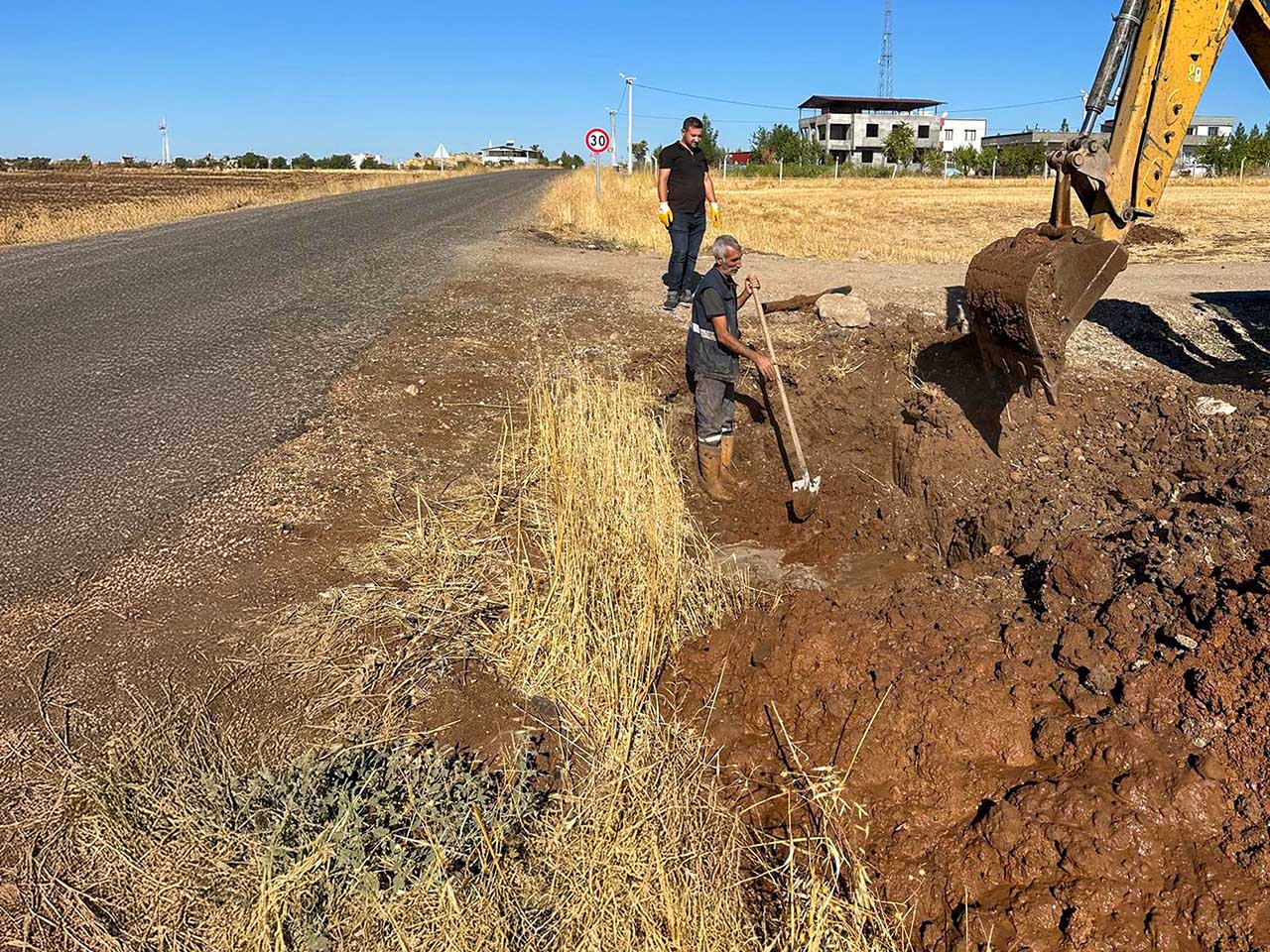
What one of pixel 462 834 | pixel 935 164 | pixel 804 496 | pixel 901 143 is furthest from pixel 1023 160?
pixel 462 834

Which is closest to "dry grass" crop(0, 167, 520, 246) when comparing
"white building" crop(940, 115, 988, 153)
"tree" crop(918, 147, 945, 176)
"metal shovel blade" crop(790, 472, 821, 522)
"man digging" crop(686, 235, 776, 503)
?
"man digging" crop(686, 235, 776, 503)

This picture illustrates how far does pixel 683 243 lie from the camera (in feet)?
31.1

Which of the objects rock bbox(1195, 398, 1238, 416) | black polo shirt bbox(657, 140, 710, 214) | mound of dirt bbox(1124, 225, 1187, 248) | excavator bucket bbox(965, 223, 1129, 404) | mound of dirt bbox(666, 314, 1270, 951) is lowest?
mound of dirt bbox(666, 314, 1270, 951)

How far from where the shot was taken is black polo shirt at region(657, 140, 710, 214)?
9.18 m

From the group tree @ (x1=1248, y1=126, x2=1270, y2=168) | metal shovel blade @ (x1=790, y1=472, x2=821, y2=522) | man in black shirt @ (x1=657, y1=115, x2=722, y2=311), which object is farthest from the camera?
tree @ (x1=1248, y1=126, x2=1270, y2=168)

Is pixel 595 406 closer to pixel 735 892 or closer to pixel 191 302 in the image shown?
pixel 735 892

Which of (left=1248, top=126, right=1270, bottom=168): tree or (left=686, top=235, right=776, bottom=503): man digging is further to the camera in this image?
(left=1248, top=126, right=1270, bottom=168): tree

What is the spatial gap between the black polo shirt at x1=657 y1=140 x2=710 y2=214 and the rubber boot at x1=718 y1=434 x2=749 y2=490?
406 centimetres

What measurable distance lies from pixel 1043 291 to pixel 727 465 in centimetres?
229

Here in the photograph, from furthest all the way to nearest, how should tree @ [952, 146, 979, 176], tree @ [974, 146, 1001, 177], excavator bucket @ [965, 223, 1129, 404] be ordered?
1. tree @ [952, 146, 979, 176]
2. tree @ [974, 146, 1001, 177]
3. excavator bucket @ [965, 223, 1129, 404]

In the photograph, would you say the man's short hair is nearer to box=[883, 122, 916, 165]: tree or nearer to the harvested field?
the harvested field

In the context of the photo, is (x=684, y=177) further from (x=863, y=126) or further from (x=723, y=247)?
(x=863, y=126)

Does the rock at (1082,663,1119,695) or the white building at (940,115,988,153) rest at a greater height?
the white building at (940,115,988,153)

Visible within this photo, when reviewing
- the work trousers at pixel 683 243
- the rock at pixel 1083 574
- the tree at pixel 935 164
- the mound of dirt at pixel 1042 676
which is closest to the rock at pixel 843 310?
the work trousers at pixel 683 243
